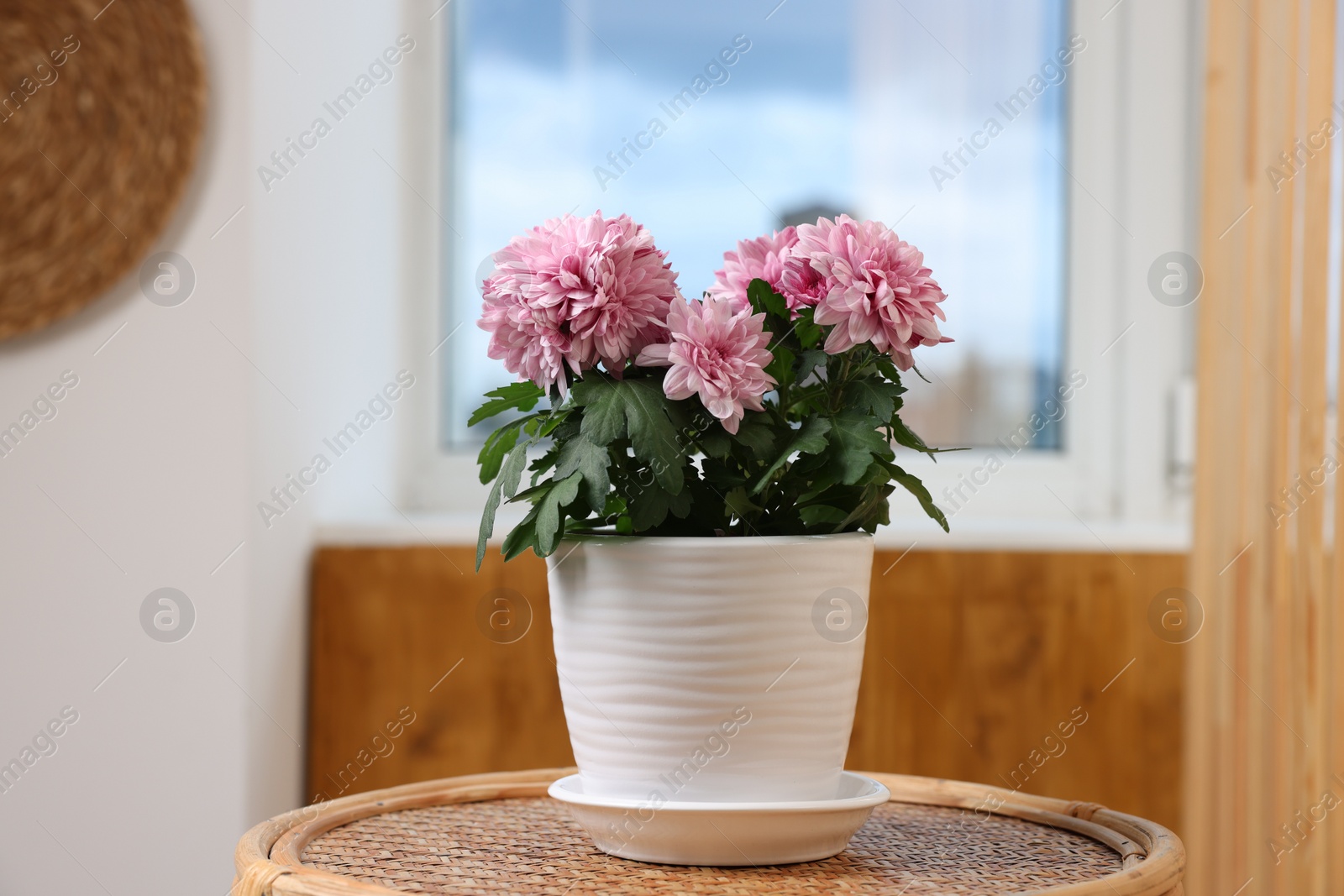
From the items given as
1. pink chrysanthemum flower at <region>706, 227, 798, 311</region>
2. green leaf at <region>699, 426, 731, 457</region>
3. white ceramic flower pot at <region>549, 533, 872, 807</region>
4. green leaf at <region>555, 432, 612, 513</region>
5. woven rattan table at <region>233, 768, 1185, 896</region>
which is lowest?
woven rattan table at <region>233, 768, 1185, 896</region>

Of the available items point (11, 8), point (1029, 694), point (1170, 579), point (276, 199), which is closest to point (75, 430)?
point (276, 199)

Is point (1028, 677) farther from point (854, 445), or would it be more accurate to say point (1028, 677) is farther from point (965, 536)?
point (854, 445)

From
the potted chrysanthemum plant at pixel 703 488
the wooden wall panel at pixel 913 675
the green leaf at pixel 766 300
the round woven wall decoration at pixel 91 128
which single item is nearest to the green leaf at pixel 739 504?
the potted chrysanthemum plant at pixel 703 488

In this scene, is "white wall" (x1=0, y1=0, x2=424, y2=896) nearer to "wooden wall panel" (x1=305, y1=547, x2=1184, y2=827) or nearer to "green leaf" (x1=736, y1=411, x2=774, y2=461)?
"wooden wall panel" (x1=305, y1=547, x2=1184, y2=827)

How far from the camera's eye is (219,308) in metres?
1.20

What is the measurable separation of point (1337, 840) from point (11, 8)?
1.56 metres

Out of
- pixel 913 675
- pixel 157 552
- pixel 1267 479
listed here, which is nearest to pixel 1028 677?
pixel 913 675

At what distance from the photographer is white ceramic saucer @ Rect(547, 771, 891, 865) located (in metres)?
0.62

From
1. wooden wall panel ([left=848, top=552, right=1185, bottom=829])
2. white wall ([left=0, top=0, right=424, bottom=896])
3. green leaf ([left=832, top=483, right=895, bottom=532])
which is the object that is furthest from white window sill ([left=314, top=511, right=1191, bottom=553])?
green leaf ([left=832, top=483, right=895, bottom=532])

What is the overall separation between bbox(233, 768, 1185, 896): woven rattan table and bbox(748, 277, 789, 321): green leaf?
32 centimetres

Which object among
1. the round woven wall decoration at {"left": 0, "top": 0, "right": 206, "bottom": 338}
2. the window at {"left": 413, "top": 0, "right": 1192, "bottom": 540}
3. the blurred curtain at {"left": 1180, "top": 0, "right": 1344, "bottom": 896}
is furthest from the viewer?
the window at {"left": 413, "top": 0, "right": 1192, "bottom": 540}

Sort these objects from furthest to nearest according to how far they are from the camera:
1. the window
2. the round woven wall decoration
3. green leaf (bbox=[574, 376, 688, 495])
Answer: the window → the round woven wall decoration → green leaf (bbox=[574, 376, 688, 495])

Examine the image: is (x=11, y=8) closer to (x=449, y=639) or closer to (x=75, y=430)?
(x=75, y=430)

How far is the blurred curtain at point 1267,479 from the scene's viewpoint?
1.08m
